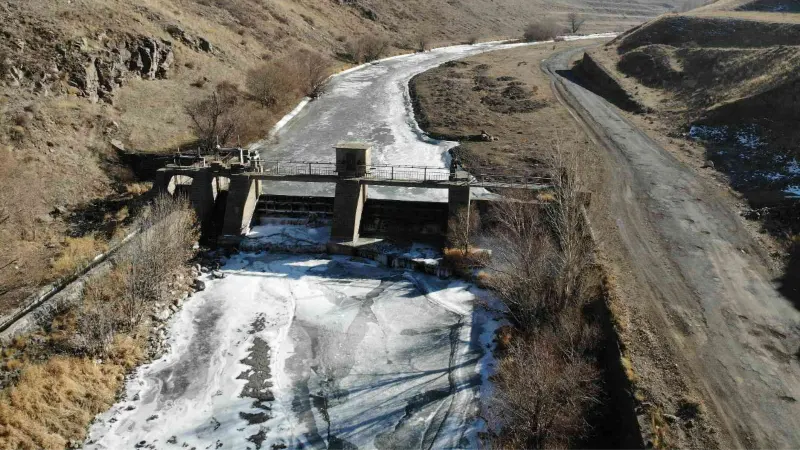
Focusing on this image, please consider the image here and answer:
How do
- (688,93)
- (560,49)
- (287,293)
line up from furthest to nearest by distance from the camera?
(560,49) < (688,93) < (287,293)

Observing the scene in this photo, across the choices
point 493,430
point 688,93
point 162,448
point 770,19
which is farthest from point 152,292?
point 770,19

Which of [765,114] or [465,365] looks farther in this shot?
[765,114]

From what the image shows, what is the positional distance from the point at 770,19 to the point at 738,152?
32.3m

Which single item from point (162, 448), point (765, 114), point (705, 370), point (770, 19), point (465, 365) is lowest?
point (162, 448)

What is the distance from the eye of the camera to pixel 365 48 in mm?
84875

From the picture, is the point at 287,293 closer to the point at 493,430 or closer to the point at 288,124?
the point at 493,430

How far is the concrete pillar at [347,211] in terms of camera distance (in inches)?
1270

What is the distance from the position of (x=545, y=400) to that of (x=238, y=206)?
879 inches

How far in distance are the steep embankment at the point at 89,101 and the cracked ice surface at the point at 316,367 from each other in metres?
7.64

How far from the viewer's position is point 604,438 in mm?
18672

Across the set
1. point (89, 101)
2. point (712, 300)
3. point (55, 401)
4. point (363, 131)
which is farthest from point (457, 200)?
point (89, 101)

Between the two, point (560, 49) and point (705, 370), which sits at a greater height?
point (560, 49)

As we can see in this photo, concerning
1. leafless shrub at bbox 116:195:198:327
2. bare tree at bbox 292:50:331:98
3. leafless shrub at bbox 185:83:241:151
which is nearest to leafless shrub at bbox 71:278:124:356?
leafless shrub at bbox 116:195:198:327

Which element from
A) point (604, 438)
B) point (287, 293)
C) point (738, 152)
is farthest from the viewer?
point (738, 152)
